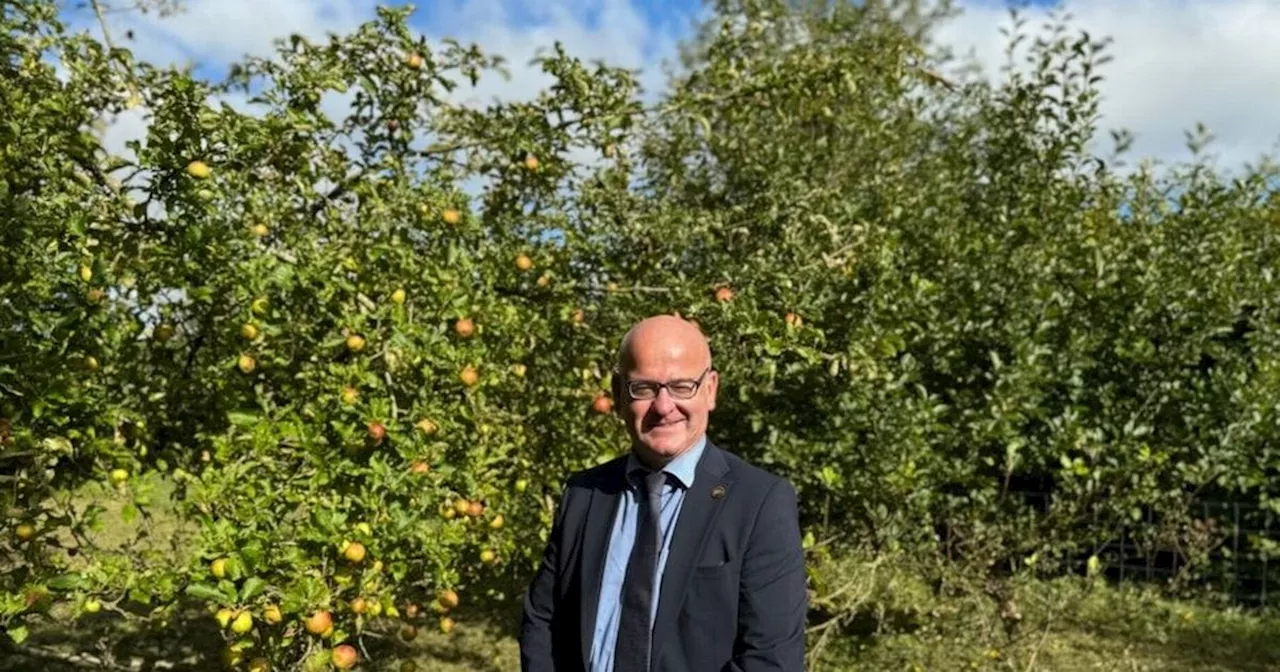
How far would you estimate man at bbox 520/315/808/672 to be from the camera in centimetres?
191

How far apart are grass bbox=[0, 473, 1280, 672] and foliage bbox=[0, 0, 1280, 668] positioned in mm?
252

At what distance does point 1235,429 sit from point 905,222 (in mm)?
2289

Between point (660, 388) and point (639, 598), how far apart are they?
1.30 feet

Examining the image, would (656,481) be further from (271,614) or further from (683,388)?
(271,614)

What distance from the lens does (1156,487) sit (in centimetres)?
600

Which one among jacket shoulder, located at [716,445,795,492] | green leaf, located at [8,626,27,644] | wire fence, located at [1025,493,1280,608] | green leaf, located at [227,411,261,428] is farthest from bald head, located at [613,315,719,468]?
wire fence, located at [1025,493,1280,608]

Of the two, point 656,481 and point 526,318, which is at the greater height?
point 526,318

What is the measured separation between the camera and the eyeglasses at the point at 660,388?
6.48ft

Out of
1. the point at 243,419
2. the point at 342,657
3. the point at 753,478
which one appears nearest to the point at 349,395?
the point at 243,419

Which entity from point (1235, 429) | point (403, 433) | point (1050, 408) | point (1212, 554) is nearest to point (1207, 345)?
point (1235, 429)

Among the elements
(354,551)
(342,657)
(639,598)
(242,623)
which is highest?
(639,598)

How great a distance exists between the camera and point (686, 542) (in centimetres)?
194

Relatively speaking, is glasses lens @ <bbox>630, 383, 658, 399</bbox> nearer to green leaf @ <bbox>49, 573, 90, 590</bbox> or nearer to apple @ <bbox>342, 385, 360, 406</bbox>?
apple @ <bbox>342, 385, 360, 406</bbox>

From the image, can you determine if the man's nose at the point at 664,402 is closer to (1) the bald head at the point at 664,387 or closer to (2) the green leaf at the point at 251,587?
(1) the bald head at the point at 664,387
